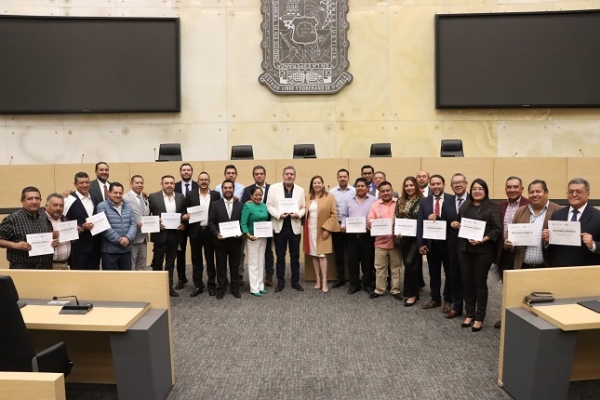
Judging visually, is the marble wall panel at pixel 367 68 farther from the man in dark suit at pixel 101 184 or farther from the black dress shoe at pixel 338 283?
the man in dark suit at pixel 101 184

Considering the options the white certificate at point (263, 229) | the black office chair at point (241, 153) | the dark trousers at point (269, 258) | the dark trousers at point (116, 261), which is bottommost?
the dark trousers at point (269, 258)

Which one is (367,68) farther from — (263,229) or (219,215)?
(219,215)

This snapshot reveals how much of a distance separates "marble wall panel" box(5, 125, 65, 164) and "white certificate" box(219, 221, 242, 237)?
5714 mm

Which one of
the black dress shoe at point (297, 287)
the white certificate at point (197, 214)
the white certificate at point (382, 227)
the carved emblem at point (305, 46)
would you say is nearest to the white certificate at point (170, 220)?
the white certificate at point (197, 214)

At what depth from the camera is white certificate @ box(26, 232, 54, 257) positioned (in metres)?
4.20

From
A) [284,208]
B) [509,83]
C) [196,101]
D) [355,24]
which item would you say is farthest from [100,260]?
[509,83]

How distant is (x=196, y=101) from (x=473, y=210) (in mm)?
6839

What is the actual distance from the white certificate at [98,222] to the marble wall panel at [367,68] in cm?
591

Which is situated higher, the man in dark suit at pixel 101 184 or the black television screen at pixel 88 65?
the black television screen at pixel 88 65

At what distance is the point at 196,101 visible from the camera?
9562 millimetres

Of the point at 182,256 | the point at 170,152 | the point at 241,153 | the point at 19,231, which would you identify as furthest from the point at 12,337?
the point at 170,152

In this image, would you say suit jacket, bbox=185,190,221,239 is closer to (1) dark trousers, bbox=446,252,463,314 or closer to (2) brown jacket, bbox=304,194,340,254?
(2) brown jacket, bbox=304,194,340,254

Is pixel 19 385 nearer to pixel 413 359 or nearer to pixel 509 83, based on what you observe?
pixel 413 359

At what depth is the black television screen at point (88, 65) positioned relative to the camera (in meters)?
9.01
